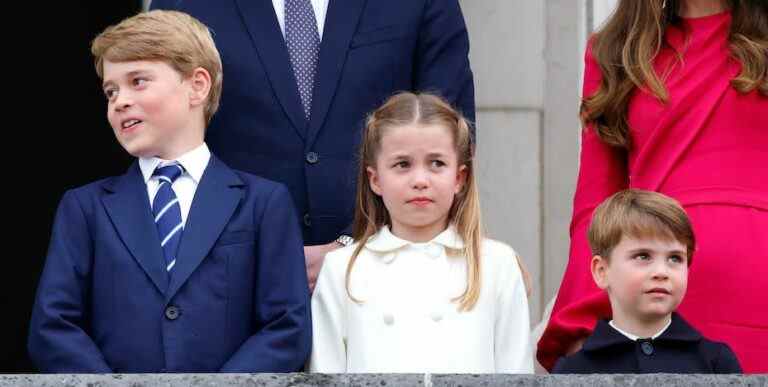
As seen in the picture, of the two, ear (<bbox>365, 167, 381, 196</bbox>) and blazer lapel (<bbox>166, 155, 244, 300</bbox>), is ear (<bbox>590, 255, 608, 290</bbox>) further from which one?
blazer lapel (<bbox>166, 155, 244, 300</bbox>)

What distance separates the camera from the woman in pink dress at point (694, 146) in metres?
6.09

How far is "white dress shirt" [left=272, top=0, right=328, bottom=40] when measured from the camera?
22.2ft

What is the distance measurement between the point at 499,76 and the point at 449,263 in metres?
2.63

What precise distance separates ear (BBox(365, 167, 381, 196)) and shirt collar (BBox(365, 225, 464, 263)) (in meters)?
0.13

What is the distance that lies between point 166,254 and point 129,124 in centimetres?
38

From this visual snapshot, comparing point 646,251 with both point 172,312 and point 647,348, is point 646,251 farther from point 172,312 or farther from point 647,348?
point 172,312

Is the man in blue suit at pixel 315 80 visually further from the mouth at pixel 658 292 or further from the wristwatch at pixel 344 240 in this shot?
the mouth at pixel 658 292

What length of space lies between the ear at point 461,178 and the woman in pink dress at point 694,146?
1.02ft

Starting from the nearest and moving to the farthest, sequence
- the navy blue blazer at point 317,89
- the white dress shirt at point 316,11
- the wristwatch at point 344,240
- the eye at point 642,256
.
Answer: the eye at point 642,256, the wristwatch at point 344,240, the navy blue blazer at point 317,89, the white dress shirt at point 316,11

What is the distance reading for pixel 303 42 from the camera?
6762 mm

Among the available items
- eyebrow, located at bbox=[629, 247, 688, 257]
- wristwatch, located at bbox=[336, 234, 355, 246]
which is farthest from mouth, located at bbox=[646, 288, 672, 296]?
wristwatch, located at bbox=[336, 234, 355, 246]

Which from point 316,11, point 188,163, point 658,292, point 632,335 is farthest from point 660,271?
point 316,11

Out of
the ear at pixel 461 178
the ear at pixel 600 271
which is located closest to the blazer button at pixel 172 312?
the ear at pixel 461 178

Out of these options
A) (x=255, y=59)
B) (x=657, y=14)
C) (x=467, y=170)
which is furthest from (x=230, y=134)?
(x=657, y=14)
